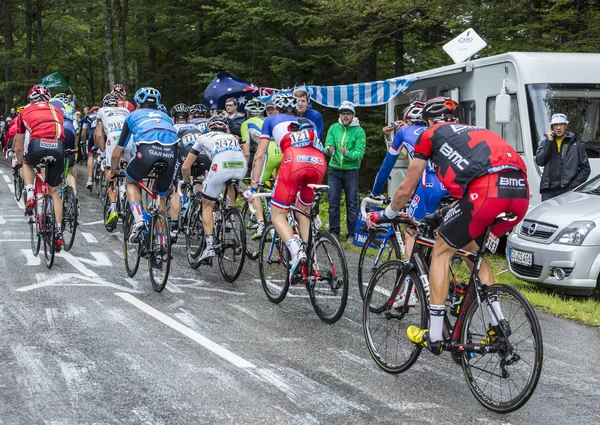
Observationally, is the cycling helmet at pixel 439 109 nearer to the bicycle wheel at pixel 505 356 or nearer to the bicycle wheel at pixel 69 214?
the bicycle wheel at pixel 505 356

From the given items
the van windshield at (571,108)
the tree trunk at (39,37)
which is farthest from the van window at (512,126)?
the tree trunk at (39,37)

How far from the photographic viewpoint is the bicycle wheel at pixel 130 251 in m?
10.2

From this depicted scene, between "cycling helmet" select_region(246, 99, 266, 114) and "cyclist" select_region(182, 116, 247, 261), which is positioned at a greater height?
"cycling helmet" select_region(246, 99, 266, 114)

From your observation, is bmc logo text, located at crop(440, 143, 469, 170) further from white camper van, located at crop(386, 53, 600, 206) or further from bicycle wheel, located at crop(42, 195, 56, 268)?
white camper van, located at crop(386, 53, 600, 206)

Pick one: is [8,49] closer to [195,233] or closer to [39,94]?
[39,94]

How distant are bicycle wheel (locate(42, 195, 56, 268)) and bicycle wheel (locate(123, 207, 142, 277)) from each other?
3.06 ft

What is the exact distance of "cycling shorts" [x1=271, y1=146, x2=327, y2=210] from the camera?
8.46 metres

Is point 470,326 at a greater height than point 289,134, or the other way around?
point 289,134

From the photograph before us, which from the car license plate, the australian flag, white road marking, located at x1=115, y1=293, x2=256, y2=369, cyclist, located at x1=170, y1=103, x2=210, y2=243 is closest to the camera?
white road marking, located at x1=115, y1=293, x2=256, y2=369

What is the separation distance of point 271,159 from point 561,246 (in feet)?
13.7

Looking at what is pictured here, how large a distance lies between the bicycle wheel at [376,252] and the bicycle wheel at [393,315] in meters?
1.48

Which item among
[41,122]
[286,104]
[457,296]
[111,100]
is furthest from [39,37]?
[457,296]

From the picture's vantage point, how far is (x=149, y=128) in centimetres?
974

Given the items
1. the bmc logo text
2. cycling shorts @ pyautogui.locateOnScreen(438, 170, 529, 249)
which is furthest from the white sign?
cycling shorts @ pyautogui.locateOnScreen(438, 170, 529, 249)
